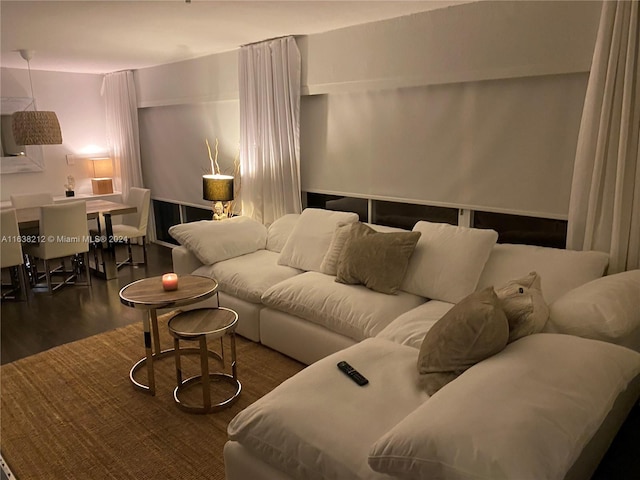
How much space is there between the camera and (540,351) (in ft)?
5.61

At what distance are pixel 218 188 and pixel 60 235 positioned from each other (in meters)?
1.63

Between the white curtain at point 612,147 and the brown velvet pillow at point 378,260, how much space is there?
3.33 ft

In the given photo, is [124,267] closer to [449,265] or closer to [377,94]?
[377,94]

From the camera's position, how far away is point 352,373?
2.06 m

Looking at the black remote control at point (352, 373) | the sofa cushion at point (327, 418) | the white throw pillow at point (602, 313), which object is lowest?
the sofa cushion at point (327, 418)

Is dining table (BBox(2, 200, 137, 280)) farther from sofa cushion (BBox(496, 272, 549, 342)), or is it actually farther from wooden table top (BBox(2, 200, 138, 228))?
sofa cushion (BBox(496, 272, 549, 342))

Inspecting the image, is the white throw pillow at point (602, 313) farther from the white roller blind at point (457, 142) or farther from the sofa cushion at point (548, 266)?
the white roller blind at point (457, 142)

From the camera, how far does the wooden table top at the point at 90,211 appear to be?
4.65 m

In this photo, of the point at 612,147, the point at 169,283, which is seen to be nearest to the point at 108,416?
the point at 169,283

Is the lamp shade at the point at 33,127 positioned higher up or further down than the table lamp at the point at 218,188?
higher up

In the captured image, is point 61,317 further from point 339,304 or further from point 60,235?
point 339,304

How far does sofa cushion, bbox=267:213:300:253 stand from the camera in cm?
418

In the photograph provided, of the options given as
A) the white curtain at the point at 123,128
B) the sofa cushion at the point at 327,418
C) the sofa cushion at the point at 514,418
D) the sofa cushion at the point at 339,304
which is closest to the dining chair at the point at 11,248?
the white curtain at the point at 123,128

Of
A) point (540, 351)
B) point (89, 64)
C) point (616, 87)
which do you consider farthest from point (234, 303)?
point (89, 64)
